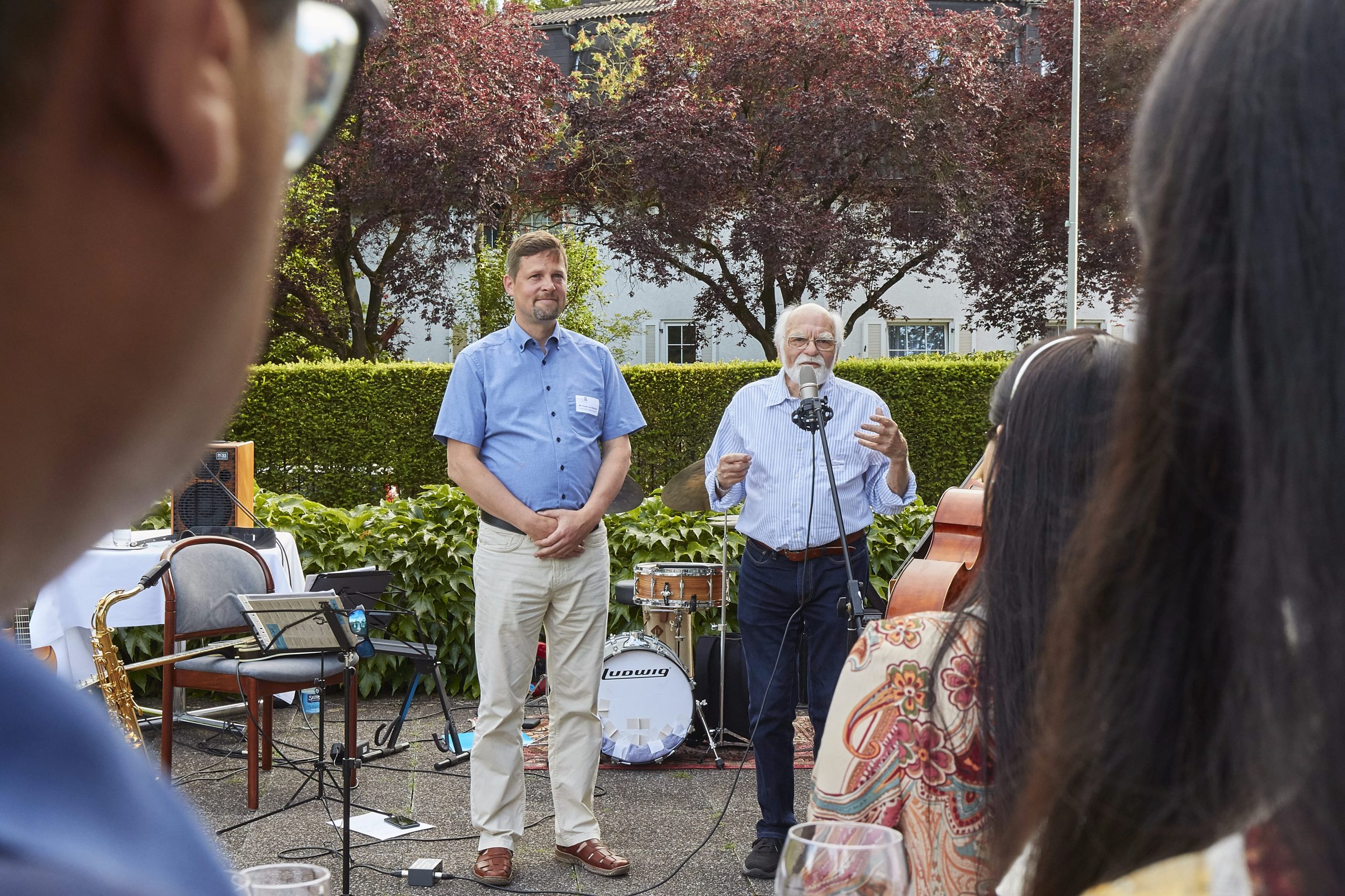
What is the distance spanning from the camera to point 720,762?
19.0ft

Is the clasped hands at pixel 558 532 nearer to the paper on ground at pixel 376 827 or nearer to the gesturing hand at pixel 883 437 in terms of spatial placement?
the gesturing hand at pixel 883 437

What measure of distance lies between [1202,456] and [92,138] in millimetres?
549

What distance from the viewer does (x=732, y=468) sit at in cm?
475

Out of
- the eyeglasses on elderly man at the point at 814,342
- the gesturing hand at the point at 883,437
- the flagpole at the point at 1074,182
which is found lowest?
the gesturing hand at the point at 883,437

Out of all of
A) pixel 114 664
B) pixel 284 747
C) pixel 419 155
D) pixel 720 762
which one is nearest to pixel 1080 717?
pixel 114 664

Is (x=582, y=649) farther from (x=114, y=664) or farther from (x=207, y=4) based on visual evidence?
(x=207, y=4)

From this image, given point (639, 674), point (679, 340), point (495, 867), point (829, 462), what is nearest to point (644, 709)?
point (639, 674)

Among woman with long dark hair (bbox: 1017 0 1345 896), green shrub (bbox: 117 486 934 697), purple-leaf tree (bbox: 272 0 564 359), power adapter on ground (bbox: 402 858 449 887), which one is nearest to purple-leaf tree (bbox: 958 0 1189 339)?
purple-leaf tree (bbox: 272 0 564 359)

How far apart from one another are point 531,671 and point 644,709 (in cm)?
132

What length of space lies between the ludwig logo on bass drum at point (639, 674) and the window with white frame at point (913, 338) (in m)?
19.2

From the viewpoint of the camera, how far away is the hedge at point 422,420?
10484 mm

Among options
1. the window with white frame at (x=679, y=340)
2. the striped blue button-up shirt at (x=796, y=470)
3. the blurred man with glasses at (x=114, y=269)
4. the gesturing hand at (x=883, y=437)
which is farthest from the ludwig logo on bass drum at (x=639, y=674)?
the window with white frame at (x=679, y=340)

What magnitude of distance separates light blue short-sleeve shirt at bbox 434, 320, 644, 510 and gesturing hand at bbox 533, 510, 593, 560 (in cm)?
7

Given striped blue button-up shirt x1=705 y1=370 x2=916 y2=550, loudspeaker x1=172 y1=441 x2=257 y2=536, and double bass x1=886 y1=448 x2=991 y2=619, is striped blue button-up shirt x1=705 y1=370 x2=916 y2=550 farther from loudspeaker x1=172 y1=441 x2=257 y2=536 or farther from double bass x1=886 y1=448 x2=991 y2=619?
loudspeaker x1=172 y1=441 x2=257 y2=536
